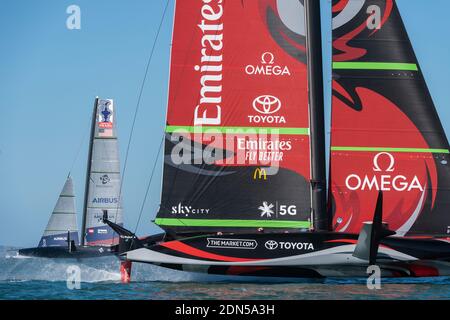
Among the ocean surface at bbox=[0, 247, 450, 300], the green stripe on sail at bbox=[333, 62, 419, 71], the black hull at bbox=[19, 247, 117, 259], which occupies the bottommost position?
the black hull at bbox=[19, 247, 117, 259]

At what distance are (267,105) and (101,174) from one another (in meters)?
22.1

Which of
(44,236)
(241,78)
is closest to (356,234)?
(241,78)

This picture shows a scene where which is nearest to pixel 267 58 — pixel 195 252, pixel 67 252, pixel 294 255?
pixel 294 255

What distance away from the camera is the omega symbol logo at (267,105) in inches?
785

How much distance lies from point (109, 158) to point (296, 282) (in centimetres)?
2278

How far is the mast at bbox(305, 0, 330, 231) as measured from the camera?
19516mm

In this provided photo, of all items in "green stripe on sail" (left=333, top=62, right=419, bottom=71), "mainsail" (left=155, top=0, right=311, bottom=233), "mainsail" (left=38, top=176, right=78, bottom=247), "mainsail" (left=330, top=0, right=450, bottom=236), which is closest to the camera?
"mainsail" (left=330, top=0, right=450, bottom=236)

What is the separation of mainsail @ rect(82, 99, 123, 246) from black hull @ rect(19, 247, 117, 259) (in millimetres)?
1634

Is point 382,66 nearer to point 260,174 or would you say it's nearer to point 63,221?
point 260,174

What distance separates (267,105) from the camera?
65.5ft

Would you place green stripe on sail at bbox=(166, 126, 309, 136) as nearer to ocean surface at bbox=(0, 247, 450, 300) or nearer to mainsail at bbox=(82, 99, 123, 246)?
ocean surface at bbox=(0, 247, 450, 300)

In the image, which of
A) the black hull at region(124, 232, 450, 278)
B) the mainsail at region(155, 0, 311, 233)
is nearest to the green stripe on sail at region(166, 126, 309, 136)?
the mainsail at region(155, 0, 311, 233)

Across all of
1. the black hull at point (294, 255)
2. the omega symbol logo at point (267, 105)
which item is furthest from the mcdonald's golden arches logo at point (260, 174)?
the black hull at point (294, 255)
